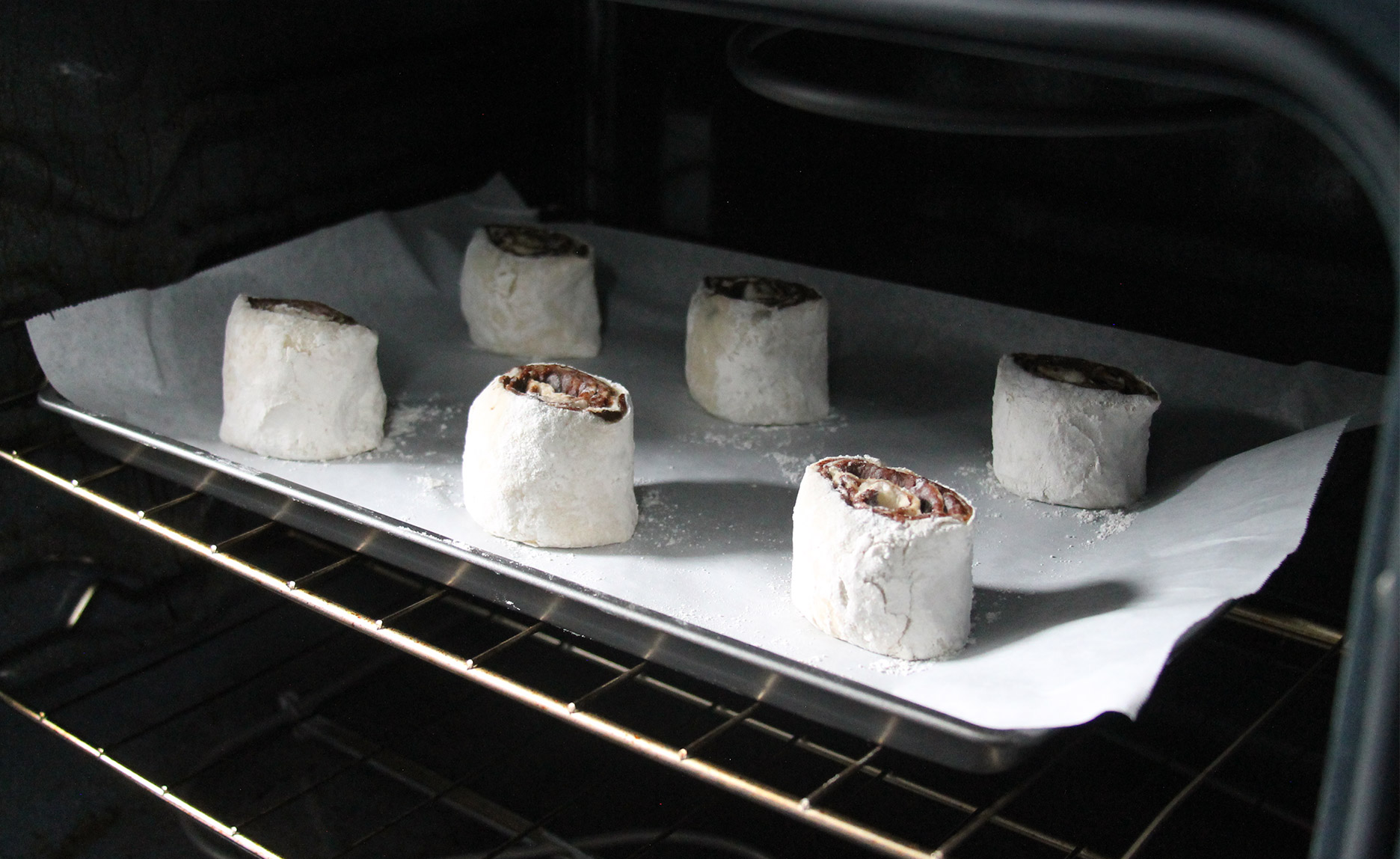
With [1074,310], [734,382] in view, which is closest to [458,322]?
[734,382]

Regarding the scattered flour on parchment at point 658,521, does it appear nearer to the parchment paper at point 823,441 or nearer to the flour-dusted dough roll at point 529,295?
the parchment paper at point 823,441

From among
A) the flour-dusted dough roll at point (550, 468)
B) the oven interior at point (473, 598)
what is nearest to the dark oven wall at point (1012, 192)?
the oven interior at point (473, 598)

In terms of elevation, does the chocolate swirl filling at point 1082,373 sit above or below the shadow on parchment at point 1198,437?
above

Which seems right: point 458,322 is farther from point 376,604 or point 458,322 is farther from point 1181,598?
point 1181,598

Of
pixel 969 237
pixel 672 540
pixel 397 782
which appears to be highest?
pixel 969 237

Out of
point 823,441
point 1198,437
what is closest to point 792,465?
point 823,441

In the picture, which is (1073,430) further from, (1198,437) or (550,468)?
(550,468)

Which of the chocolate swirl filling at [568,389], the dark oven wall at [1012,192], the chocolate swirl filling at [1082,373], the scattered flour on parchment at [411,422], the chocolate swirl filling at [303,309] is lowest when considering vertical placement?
the scattered flour on parchment at [411,422]

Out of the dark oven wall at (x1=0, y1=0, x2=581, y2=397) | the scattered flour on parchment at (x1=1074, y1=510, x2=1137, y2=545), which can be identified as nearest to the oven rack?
the scattered flour on parchment at (x1=1074, y1=510, x2=1137, y2=545)
